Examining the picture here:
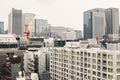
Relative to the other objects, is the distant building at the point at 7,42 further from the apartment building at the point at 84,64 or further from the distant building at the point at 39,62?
the apartment building at the point at 84,64

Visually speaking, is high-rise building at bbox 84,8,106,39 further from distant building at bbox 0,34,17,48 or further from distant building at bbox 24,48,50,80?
distant building at bbox 24,48,50,80

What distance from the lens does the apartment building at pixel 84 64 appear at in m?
35.7

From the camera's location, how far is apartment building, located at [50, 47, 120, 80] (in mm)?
35719

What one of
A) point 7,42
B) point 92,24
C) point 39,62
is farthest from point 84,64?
point 92,24

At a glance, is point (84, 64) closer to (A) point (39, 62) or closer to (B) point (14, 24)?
(A) point (39, 62)

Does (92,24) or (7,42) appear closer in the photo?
(7,42)

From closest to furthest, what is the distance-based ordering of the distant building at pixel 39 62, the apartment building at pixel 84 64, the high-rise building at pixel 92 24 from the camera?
1. the apartment building at pixel 84 64
2. the distant building at pixel 39 62
3. the high-rise building at pixel 92 24

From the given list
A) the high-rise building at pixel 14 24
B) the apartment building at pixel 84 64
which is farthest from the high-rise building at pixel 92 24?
the apartment building at pixel 84 64

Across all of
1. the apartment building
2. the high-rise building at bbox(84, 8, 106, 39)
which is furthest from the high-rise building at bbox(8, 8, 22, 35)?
the apartment building

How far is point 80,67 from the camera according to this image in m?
43.3

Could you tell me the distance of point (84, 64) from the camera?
4222cm

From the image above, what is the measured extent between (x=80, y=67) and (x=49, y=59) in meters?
13.4

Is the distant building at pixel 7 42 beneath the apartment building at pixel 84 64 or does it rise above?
above

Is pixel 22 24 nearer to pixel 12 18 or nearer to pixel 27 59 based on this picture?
pixel 12 18
